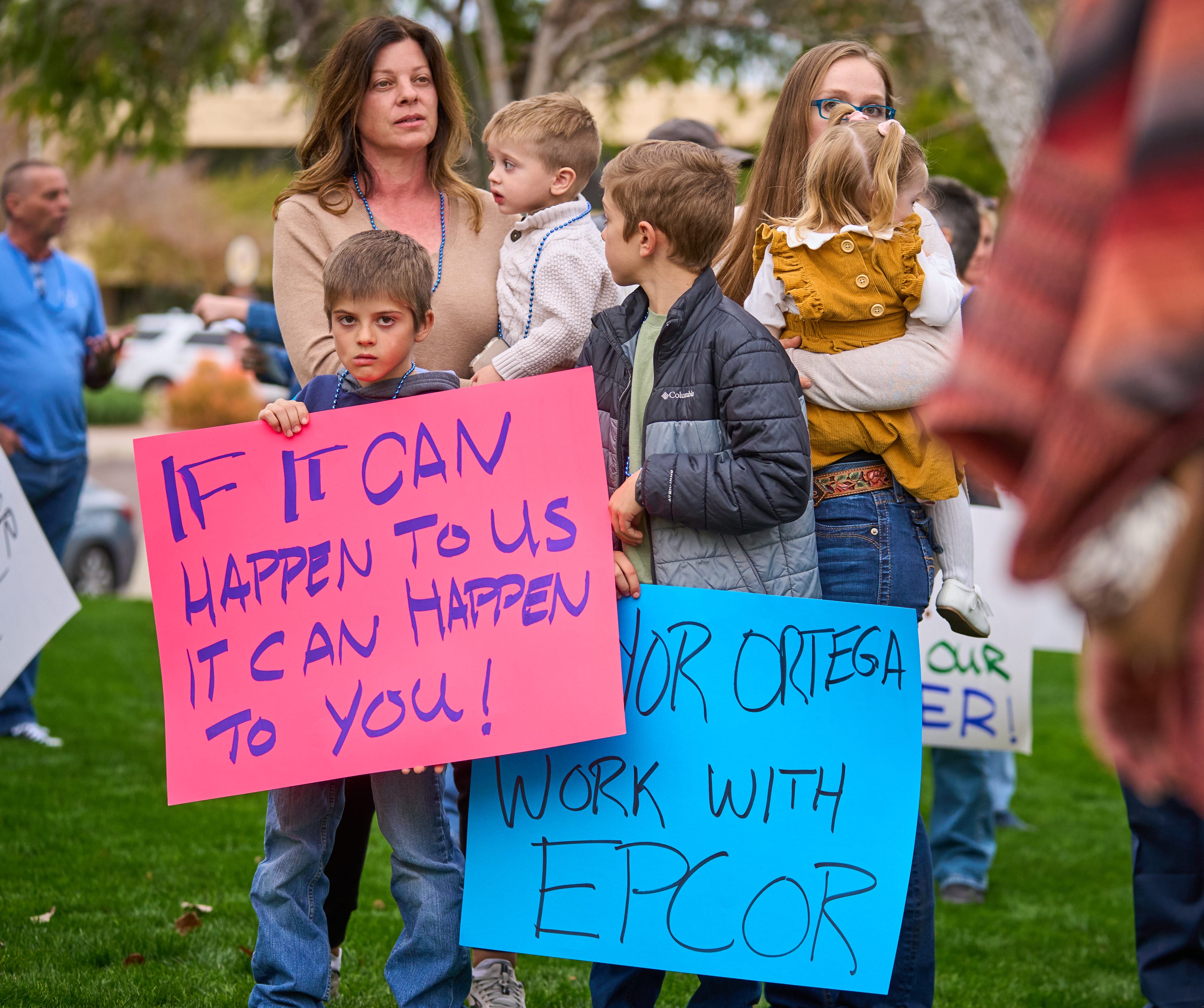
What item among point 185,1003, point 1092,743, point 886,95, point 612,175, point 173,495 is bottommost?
point 185,1003

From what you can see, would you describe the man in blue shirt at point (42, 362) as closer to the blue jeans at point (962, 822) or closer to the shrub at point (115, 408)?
the blue jeans at point (962, 822)

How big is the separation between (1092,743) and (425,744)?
1.71 metres

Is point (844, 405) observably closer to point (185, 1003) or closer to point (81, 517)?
point (185, 1003)

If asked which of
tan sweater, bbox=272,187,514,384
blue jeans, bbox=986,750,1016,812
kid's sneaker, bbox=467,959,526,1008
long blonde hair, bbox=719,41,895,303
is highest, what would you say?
long blonde hair, bbox=719,41,895,303

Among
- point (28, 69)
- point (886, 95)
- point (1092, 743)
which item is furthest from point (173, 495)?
point (28, 69)

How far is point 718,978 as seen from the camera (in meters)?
2.80

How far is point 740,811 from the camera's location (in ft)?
8.95

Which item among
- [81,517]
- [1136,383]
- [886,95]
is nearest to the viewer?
[1136,383]

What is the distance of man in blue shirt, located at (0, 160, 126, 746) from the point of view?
6203 mm

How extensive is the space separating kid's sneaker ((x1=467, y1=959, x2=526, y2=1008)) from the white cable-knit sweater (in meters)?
Answer: 1.47

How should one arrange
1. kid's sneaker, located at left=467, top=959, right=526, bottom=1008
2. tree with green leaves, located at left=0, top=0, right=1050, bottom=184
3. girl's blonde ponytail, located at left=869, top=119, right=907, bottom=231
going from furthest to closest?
tree with green leaves, located at left=0, top=0, right=1050, bottom=184 < kid's sneaker, located at left=467, top=959, right=526, bottom=1008 < girl's blonde ponytail, located at left=869, top=119, right=907, bottom=231

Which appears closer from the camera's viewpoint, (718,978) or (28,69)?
(718,978)

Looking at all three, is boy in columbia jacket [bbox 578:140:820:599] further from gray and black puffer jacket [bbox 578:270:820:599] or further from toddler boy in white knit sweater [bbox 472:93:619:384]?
toddler boy in white knit sweater [bbox 472:93:619:384]

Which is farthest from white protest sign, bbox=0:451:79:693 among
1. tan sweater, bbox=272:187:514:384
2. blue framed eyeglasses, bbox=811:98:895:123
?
blue framed eyeglasses, bbox=811:98:895:123
